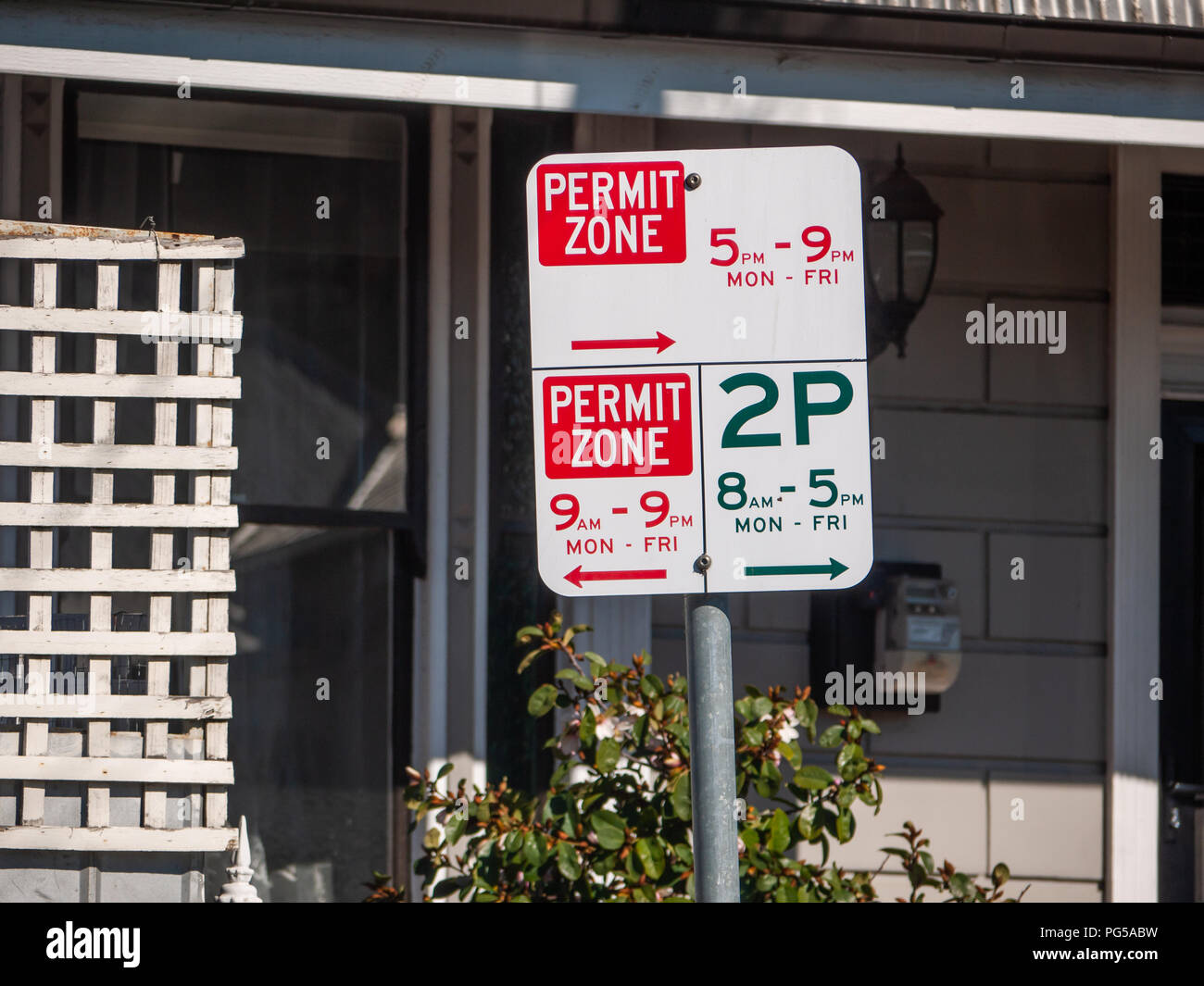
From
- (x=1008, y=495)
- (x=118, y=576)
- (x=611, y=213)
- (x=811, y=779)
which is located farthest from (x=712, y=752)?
(x=1008, y=495)

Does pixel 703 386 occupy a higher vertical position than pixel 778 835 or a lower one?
higher

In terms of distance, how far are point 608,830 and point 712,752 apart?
1.85m

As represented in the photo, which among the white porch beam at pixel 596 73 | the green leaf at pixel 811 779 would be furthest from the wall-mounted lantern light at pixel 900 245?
the green leaf at pixel 811 779

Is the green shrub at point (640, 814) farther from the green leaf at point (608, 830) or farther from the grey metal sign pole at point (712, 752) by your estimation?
the grey metal sign pole at point (712, 752)

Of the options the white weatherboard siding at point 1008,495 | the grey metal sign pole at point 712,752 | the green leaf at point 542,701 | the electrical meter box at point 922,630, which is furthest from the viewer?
the white weatherboard siding at point 1008,495

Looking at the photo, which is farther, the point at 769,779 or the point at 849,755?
the point at 849,755

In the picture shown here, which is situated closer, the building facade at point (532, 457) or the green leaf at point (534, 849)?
the green leaf at point (534, 849)

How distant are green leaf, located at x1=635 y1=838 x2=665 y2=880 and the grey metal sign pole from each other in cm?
168

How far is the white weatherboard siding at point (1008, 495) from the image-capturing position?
17.0 feet

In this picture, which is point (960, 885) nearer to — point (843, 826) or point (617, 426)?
point (843, 826)

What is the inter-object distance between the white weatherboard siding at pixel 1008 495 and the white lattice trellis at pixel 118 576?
2.23 m

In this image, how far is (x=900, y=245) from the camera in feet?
16.3
